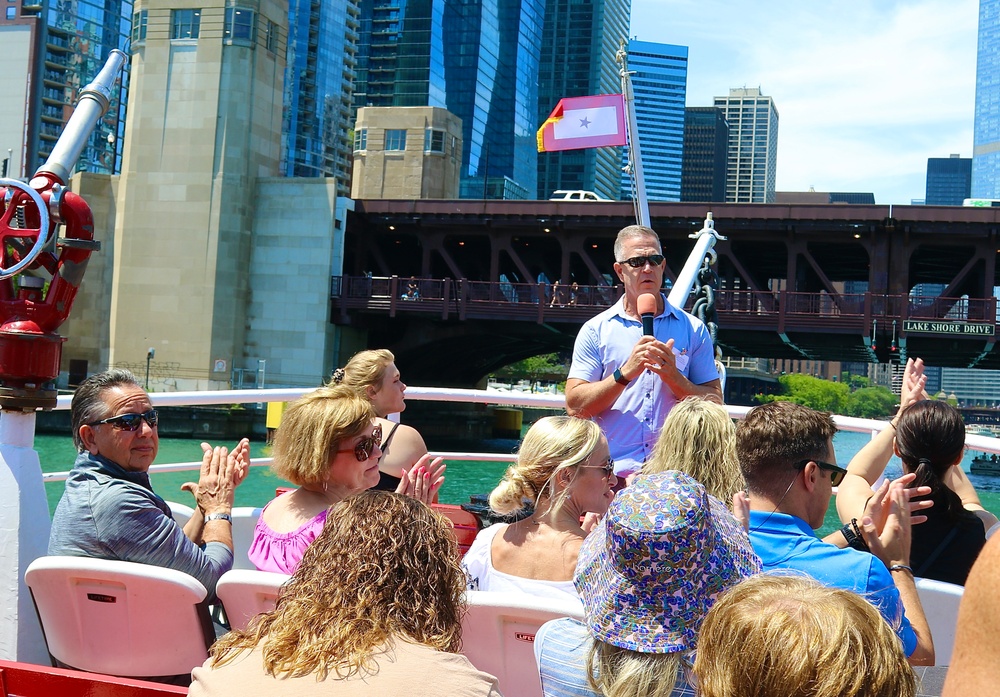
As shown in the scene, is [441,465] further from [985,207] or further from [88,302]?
[88,302]

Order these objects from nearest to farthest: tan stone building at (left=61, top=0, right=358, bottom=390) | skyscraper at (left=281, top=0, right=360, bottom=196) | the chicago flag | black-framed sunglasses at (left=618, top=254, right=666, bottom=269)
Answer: black-framed sunglasses at (left=618, top=254, right=666, bottom=269), the chicago flag, tan stone building at (left=61, top=0, right=358, bottom=390), skyscraper at (left=281, top=0, right=360, bottom=196)

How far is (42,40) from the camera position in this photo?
284ft

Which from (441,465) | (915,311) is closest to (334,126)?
(915,311)

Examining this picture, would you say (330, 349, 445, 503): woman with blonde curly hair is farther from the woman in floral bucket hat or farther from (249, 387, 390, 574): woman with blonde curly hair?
the woman in floral bucket hat

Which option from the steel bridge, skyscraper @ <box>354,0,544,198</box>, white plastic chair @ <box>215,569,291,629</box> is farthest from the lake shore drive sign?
skyscraper @ <box>354,0,544,198</box>

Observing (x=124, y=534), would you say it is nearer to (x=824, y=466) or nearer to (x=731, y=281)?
(x=824, y=466)

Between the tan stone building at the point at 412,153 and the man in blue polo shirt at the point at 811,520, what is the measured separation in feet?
170

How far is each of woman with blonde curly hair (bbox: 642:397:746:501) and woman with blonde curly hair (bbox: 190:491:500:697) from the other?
1040mm

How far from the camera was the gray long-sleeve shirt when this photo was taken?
8.75 ft

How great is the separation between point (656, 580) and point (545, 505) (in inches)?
38.4

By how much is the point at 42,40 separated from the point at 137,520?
320 ft

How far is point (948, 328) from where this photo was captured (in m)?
30.2

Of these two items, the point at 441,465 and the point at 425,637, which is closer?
the point at 425,637

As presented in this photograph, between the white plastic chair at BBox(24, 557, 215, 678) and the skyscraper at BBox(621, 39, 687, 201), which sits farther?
the skyscraper at BBox(621, 39, 687, 201)
